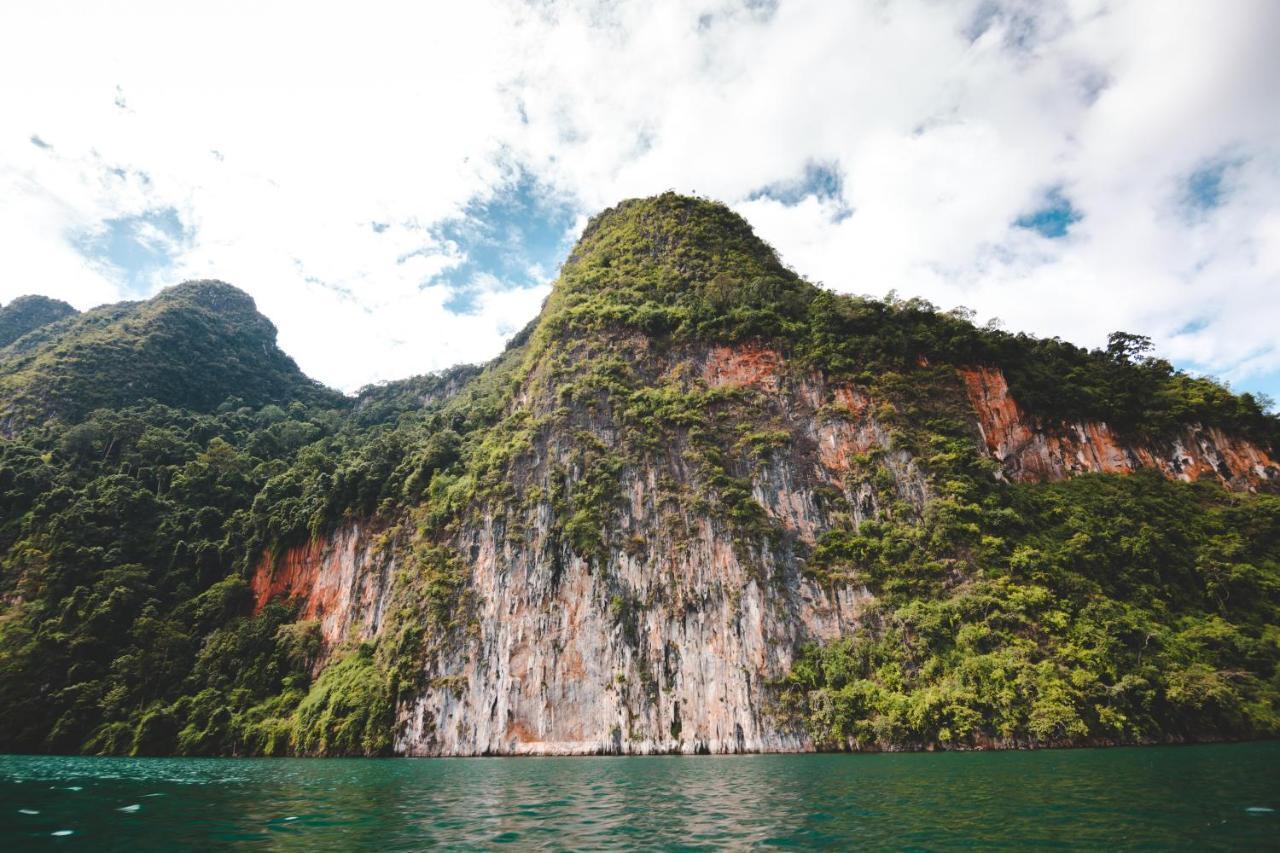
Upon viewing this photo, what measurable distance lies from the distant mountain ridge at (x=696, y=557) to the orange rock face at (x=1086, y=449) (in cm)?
21

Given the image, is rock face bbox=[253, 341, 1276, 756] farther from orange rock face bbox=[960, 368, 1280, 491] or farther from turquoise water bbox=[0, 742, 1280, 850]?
turquoise water bbox=[0, 742, 1280, 850]

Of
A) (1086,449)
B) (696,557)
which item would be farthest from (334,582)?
(1086,449)

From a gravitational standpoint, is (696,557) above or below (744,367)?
below

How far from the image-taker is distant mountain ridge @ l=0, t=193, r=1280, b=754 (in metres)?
32.1

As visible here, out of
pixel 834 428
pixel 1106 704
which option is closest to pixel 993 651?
pixel 1106 704

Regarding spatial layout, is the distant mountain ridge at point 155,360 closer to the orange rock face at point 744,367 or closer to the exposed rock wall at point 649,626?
the exposed rock wall at point 649,626

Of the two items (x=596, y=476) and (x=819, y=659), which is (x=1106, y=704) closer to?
(x=819, y=659)

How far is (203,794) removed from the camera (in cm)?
1633

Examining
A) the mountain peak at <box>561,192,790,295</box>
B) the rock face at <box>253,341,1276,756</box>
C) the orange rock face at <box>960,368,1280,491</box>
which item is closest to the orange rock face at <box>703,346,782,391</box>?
the rock face at <box>253,341,1276,756</box>

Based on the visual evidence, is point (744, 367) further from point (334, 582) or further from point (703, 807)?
point (703, 807)

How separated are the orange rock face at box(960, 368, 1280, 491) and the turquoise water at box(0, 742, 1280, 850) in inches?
980

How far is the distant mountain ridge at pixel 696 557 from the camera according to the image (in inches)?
1265

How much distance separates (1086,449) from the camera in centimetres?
4459

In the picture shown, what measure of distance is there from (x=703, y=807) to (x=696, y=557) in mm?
26269
